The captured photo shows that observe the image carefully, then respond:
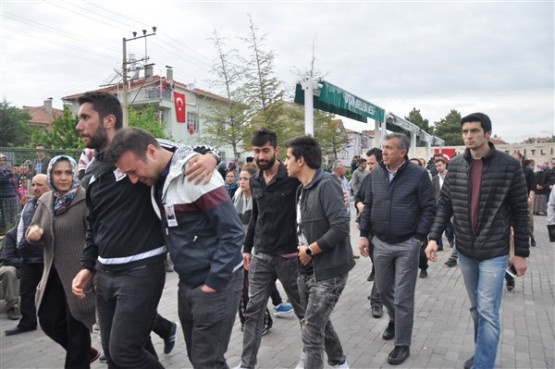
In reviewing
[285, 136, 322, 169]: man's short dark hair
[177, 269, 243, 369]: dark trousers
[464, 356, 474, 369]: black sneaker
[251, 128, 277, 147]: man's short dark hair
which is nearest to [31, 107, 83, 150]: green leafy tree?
[251, 128, 277, 147]: man's short dark hair

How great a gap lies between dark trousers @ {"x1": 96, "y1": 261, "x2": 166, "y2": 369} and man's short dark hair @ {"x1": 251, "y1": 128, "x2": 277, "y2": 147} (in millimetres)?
1587

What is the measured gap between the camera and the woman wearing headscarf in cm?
342

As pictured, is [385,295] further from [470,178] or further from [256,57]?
[256,57]

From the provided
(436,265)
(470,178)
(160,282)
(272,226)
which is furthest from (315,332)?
(436,265)

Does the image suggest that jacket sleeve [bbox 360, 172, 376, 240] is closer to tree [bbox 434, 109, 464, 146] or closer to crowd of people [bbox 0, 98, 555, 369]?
crowd of people [bbox 0, 98, 555, 369]

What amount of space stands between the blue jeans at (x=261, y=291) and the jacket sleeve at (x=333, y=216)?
654 mm

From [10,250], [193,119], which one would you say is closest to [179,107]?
[193,119]

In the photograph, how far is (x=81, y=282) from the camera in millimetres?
2975

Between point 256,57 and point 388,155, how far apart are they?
56.9 feet

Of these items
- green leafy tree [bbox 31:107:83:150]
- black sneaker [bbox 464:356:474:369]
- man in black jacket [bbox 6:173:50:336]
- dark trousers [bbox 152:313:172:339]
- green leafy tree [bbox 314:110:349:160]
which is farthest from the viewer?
green leafy tree [bbox 31:107:83:150]

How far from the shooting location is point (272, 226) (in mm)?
3883

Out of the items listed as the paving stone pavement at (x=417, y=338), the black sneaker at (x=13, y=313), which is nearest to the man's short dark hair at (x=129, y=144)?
the paving stone pavement at (x=417, y=338)

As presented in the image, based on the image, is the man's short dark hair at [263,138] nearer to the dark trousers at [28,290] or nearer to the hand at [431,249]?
the hand at [431,249]

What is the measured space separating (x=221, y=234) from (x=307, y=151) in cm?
127
